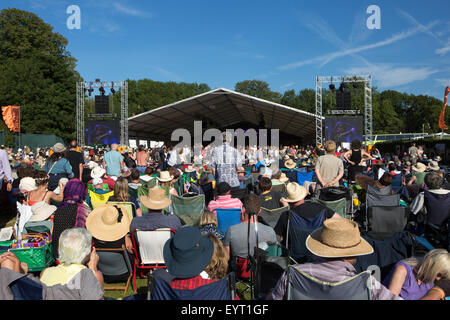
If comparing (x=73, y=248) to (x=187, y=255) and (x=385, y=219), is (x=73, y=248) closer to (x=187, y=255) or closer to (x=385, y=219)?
(x=187, y=255)

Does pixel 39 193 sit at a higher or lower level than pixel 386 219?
higher

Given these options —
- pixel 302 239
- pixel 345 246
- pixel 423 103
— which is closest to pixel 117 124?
pixel 302 239

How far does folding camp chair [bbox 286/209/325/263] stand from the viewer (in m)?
3.53

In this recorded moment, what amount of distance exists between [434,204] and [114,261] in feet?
11.7

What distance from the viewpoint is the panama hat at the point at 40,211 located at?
404 centimetres

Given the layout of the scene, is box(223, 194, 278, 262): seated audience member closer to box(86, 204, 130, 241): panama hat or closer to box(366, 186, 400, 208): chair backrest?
box(86, 204, 130, 241): panama hat

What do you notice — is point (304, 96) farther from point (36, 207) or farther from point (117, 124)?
point (36, 207)

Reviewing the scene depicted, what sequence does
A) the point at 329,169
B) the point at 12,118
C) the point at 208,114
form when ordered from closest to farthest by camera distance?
1. the point at 329,169
2. the point at 12,118
3. the point at 208,114

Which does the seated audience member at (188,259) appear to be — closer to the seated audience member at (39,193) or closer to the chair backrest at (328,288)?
the chair backrest at (328,288)

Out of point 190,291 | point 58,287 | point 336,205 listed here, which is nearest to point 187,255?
point 190,291

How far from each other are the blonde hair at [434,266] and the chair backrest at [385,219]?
2248 mm

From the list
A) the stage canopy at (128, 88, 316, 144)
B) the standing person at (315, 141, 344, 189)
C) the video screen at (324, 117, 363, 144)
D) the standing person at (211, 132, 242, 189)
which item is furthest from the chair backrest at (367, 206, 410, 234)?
the stage canopy at (128, 88, 316, 144)

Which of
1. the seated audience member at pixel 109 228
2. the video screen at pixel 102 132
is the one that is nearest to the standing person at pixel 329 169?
the seated audience member at pixel 109 228

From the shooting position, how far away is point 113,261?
3.57 metres
